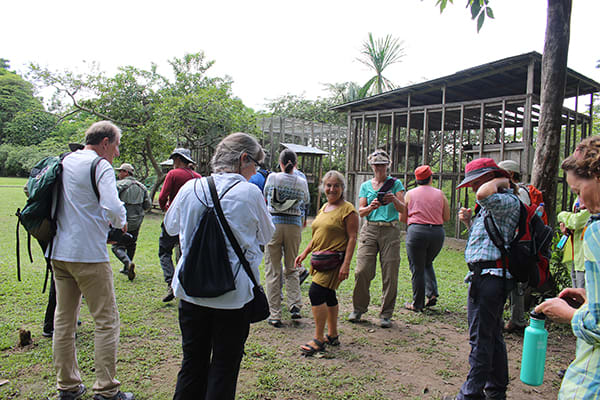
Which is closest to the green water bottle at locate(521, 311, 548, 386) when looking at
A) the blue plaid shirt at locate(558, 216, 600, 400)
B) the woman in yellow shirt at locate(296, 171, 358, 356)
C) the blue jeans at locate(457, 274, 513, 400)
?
the blue jeans at locate(457, 274, 513, 400)

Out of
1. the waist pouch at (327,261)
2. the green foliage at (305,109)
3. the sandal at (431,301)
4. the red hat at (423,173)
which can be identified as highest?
the green foliage at (305,109)

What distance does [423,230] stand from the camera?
17.0 feet

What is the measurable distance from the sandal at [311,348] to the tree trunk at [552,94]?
339 cm

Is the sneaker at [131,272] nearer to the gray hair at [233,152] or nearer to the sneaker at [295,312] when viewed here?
the sneaker at [295,312]

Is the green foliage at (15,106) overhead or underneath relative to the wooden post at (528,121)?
overhead

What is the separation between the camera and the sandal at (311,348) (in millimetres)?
3791

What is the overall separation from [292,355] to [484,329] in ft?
5.89

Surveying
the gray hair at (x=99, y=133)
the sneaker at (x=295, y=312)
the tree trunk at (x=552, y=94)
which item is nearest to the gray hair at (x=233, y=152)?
the gray hair at (x=99, y=133)

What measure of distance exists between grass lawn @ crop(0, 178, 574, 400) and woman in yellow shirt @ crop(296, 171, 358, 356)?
0.39 m

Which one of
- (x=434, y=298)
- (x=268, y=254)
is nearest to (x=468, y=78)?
(x=434, y=298)

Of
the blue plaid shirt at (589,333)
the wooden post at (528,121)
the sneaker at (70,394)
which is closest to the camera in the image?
the blue plaid shirt at (589,333)

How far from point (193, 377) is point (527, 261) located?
7.47 ft

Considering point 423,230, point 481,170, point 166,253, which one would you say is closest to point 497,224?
point 481,170

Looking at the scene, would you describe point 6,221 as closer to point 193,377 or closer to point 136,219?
point 136,219
